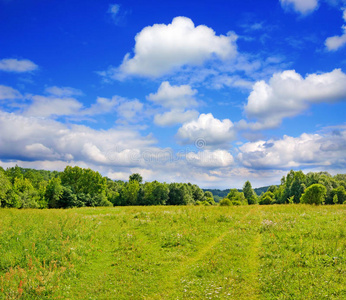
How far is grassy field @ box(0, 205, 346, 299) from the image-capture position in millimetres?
12312

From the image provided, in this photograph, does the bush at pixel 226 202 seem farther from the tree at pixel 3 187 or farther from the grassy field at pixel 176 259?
the tree at pixel 3 187

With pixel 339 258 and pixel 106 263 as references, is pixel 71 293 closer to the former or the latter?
pixel 106 263

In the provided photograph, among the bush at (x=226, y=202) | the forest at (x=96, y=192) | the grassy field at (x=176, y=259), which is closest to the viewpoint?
the grassy field at (x=176, y=259)

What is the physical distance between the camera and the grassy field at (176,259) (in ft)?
40.4

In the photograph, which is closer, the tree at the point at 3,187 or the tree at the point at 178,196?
the tree at the point at 3,187

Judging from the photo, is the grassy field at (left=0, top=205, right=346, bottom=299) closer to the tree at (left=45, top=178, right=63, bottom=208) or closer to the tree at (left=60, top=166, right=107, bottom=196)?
the tree at (left=45, top=178, right=63, bottom=208)

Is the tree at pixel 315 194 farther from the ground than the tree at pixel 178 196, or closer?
farther from the ground

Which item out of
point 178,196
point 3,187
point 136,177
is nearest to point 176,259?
point 3,187

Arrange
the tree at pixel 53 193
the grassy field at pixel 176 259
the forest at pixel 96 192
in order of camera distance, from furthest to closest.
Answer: the tree at pixel 53 193, the forest at pixel 96 192, the grassy field at pixel 176 259

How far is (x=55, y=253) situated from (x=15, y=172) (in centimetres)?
10454

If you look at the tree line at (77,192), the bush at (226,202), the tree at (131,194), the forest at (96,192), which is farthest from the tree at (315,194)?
the tree at (131,194)

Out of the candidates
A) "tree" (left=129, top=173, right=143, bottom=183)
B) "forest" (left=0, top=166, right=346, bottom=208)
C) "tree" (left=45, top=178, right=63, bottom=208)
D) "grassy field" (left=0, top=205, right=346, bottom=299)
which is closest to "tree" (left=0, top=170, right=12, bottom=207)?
"forest" (left=0, top=166, right=346, bottom=208)

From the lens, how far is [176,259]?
1602 centimetres

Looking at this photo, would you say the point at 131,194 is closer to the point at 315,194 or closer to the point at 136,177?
the point at 136,177
